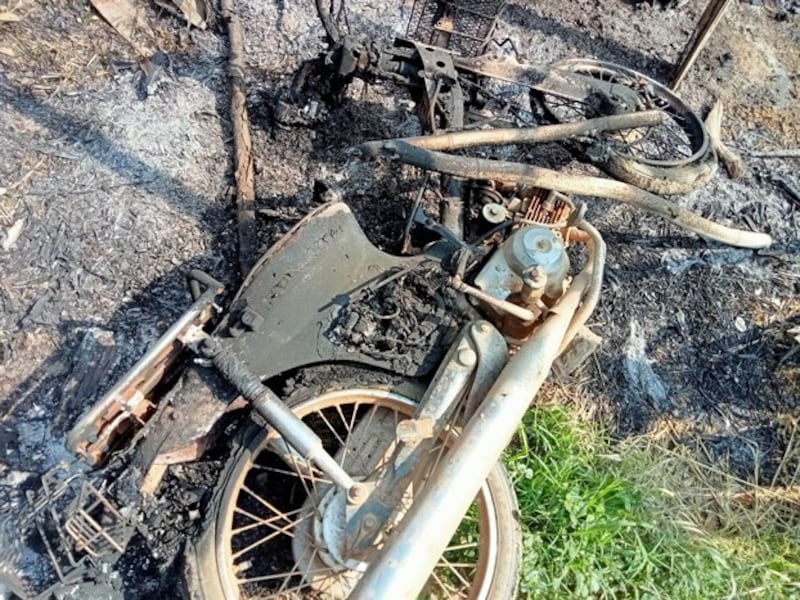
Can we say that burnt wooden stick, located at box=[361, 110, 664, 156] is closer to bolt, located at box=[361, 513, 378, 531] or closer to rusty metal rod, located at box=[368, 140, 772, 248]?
rusty metal rod, located at box=[368, 140, 772, 248]

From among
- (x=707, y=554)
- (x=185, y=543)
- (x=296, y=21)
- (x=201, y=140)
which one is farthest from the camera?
(x=296, y=21)

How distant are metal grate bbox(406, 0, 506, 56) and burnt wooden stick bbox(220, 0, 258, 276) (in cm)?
118

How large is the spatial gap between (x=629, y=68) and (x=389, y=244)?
2506mm

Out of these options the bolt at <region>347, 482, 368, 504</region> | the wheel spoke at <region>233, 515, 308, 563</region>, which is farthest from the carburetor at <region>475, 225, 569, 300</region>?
the wheel spoke at <region>233, 515, 308, 563</region>

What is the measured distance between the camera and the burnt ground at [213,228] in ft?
11.9

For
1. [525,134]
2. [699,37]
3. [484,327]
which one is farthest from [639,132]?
[484,327]

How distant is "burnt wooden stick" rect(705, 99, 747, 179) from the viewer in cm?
481

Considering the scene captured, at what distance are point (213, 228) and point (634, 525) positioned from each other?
2.76 meters

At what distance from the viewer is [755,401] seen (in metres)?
4.05

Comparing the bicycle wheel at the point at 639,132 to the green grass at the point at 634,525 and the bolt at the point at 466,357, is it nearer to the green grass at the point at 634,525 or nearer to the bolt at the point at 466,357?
the green grass at the point at 634,525

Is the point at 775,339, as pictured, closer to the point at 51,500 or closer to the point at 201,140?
the point at 201,140

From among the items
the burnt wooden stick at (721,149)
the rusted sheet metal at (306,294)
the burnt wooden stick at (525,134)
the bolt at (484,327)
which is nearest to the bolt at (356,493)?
the rusted sheet metal at (306,294)

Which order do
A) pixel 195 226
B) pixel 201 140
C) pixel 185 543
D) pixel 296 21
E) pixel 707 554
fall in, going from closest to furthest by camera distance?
pixel 185 543, pixel 707 554, pixel 195 226, pixel 201 140, pixel 296 21

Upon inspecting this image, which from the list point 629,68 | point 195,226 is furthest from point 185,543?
point 629,68
